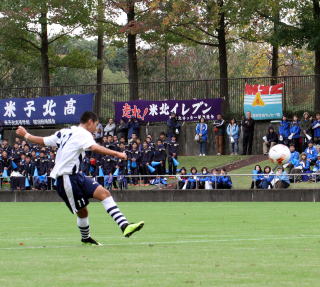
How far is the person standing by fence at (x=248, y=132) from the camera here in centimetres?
4031

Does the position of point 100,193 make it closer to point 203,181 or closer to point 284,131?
point 203,181

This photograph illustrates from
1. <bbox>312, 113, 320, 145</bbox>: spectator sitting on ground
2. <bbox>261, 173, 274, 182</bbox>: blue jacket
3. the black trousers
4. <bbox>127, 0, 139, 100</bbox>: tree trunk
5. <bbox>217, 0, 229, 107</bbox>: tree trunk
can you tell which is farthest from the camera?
<bbox>127, 0, 139, 100</bbox>: tree trunk

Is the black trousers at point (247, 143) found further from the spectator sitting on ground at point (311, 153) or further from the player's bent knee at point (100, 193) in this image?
the player's bent knee at point (100, 193)

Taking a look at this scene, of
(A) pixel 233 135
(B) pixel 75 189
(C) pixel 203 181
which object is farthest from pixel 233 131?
(B) pixel 75 189

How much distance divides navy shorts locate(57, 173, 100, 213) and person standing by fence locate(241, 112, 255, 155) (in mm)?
27622

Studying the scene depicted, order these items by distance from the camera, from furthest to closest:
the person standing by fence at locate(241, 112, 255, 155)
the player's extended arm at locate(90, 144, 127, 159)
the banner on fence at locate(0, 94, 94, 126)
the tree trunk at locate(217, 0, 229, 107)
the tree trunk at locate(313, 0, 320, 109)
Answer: the banner on fence at locate(0, 94, 94, 126)
the tree trunk at locate(217, 0, 229, 107)
the person standing by fence at locate(241, 112, 255, 155)
the tree trunk at locate(313, 0, 320, 109)
the player's extended arm at locate(90, 144, 127, 159)

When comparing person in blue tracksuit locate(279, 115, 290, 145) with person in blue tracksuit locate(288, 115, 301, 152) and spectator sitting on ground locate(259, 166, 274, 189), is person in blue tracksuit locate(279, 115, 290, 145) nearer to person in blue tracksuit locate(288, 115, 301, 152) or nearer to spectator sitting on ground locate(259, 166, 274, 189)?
person in blue tracksuit locate(288, 115, 301, 152)

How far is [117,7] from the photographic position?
44969 mm

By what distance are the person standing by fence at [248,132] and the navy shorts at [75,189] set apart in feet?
90.6

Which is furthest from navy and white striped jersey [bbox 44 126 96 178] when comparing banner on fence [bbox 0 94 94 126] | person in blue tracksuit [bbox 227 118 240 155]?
banner on fence [bbox 0 94 94 126]

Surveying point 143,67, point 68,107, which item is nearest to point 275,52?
point 68,107

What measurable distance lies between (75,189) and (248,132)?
1112 inches

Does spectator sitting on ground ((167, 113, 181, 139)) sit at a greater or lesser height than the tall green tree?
lesser

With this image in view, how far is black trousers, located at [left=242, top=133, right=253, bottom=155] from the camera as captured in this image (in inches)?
1613
